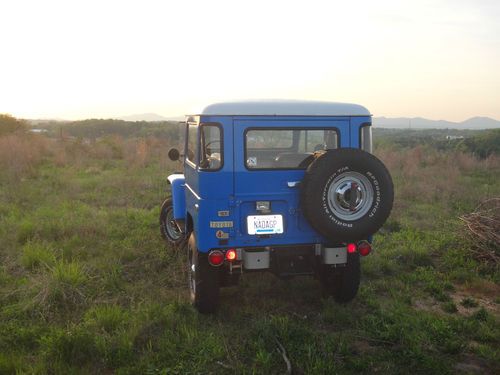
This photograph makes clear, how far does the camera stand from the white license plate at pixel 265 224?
4.50m

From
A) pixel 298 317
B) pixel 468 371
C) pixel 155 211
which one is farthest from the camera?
pixel 155 211

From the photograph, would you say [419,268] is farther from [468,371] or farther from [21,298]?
[21,298]

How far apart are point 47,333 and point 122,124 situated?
54.7 metres

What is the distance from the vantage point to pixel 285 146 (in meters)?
4.87

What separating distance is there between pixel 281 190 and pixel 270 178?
0.17 meters

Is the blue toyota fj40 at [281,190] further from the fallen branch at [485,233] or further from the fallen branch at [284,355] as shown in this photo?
the fallen branch at [485,233]

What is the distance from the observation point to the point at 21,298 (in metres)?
5.14

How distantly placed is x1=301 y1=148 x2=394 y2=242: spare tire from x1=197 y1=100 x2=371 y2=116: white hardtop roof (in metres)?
0.48

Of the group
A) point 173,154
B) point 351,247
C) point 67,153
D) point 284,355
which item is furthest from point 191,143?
point 67,153

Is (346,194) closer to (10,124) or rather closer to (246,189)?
(246,189)

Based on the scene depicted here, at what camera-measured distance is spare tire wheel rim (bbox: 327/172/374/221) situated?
4.44 meters

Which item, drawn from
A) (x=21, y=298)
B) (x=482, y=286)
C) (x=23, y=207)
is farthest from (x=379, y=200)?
(x=23, y=207)

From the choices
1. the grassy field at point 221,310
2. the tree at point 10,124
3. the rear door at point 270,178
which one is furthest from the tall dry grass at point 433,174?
the tree at point 10,124

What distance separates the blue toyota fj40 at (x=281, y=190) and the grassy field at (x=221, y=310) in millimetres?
619
